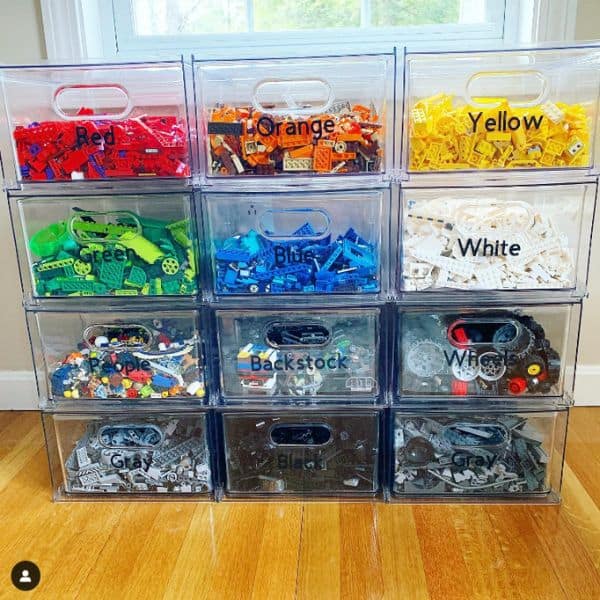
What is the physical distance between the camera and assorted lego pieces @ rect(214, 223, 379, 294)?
1062mm

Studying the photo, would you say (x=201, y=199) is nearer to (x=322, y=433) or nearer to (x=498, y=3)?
(x=322, y=433)

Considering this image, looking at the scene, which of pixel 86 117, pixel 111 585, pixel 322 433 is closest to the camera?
pixel 111 585

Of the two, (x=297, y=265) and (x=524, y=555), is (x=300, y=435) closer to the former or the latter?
(x=297, y=265)

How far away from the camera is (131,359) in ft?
3.69

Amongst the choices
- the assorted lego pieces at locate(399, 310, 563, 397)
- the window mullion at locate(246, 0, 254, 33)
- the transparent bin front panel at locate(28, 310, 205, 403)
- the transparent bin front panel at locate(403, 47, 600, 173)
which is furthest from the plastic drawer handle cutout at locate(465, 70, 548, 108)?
the transparent bin front panel at locate(28, 310, 205, 403)

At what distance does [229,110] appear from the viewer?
1025 mm

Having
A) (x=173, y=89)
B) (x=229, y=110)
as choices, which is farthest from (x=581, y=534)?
(x=173, y=89)

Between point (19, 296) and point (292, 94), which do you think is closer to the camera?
point (292, 94)

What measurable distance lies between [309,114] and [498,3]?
669 millimetres

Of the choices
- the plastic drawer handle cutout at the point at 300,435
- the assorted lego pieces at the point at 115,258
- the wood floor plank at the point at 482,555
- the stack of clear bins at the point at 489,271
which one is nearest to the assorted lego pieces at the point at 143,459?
the plastic drawer handle cutout at the point at 300,435

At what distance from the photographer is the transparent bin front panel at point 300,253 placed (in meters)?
1.06

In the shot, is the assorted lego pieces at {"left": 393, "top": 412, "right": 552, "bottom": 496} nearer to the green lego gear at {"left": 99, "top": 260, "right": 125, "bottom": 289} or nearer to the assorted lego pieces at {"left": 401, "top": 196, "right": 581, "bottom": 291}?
the assorted lego pieces at {"left": 401, "top": 196, "right": 581, "bottom": 291}

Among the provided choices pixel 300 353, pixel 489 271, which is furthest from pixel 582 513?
pixel 300 353

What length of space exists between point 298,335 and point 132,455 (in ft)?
1.40
